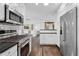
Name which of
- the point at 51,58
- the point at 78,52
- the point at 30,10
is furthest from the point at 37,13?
the point at 51,58

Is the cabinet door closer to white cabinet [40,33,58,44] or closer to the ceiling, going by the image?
the ceiling

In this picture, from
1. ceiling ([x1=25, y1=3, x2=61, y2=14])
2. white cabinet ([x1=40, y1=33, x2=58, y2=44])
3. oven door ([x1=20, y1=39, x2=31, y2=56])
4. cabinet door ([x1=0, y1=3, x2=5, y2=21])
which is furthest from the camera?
white cabinet ([x1=40, y1=33, x2=58, y2=44])

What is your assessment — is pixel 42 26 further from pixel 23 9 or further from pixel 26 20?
pixel 23 9

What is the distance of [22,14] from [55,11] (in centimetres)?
56

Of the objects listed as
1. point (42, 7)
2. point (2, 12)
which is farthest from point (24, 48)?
point (42, 7)

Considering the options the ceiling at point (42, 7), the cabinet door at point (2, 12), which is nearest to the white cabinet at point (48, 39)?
the ceiling at point (42, 7)

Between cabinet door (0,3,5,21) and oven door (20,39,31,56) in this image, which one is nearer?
cabinet door (0,3,5,21)

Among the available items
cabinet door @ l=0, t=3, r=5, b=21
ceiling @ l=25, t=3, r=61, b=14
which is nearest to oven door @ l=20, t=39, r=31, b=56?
cabinet door @ l=0, t=3, r=5, b=21

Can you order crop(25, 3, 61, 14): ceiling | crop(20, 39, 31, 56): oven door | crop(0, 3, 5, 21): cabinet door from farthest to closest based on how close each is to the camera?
1. crop(25, 3, 61, 14): ceiling
2. crop(20, 39, 31, 56): oven door
3. crop(0, 3, 5, 21): cabinet door

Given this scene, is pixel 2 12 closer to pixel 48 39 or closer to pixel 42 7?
pixel 42 7

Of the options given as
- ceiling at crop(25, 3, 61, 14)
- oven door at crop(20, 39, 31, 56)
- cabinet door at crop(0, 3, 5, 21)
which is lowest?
oven door at crop(20, 39, 31, 56)

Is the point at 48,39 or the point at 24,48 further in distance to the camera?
the point at 48,39

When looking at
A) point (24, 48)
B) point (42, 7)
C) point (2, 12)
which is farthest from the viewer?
point (42, 7)

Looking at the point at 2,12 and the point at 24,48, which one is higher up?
the point at 2,12
